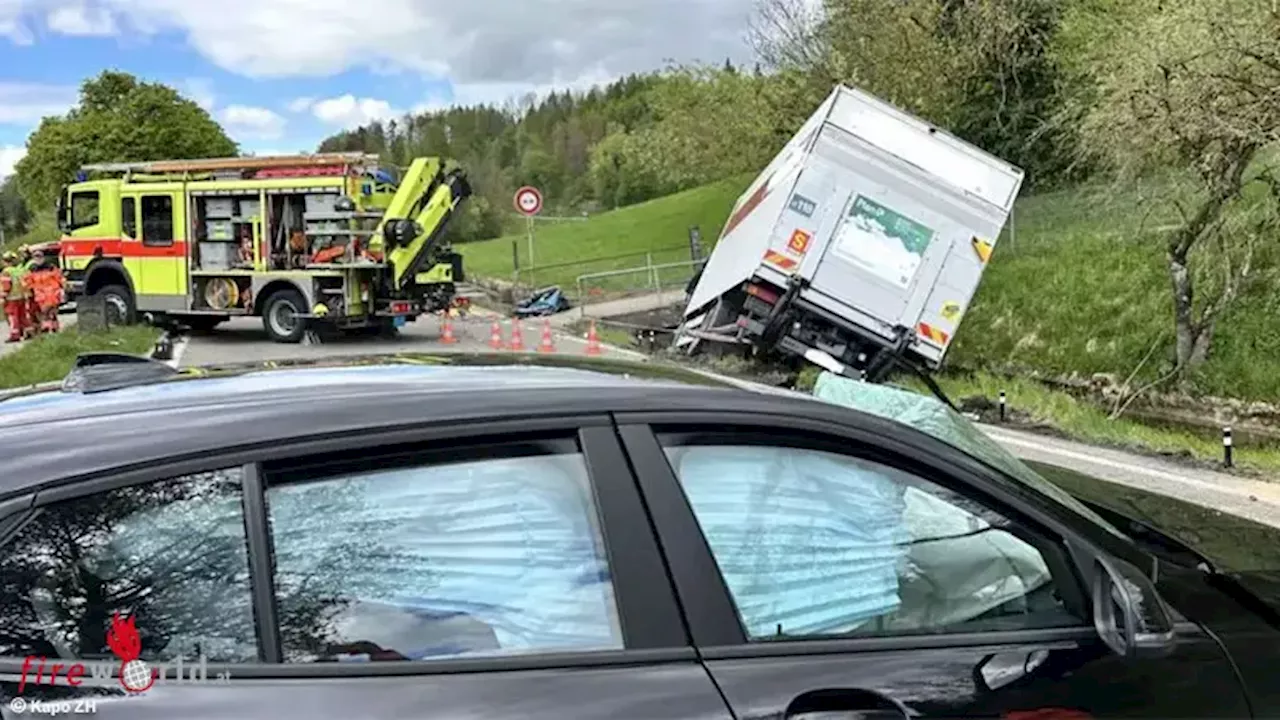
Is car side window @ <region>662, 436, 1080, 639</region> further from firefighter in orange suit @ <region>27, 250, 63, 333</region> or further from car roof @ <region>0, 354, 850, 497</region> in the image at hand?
firefighter in orange suit @ <region>27, 250, 63, 333</region>

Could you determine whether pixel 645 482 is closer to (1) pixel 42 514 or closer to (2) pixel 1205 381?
(1) pixel 42 514

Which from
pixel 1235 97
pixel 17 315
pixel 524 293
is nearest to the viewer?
pixel 1235 97

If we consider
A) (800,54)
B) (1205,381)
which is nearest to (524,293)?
(800,54)

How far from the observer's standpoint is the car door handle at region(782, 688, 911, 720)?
75.8 inches

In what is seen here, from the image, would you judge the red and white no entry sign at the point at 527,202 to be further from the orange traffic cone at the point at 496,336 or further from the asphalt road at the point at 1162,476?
the asphalt road at the point at 1162,476

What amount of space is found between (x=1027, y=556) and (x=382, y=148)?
9953 centimetres

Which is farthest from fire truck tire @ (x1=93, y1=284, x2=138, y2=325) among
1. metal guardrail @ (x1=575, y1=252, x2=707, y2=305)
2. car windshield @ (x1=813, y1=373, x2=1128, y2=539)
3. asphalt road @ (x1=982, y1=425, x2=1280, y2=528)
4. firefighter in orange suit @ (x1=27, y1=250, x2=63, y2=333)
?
car windshield @ (x1=813, y1=373, x2=1128, y2=539)

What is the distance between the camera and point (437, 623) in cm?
194

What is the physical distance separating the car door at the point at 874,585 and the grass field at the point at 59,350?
34.4 ft

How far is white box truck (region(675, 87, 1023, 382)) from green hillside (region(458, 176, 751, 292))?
58.9 feet

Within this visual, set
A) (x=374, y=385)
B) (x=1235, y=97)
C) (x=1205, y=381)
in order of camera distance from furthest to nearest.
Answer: (x=1205, y=381)
(x=1235, y=97)
(x=374, y=385)

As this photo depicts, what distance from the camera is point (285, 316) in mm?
20188

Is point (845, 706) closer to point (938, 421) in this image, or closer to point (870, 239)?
point (938, 421)

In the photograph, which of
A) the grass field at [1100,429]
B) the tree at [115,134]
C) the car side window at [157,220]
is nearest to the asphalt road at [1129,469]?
the grass field at [1100,429]
